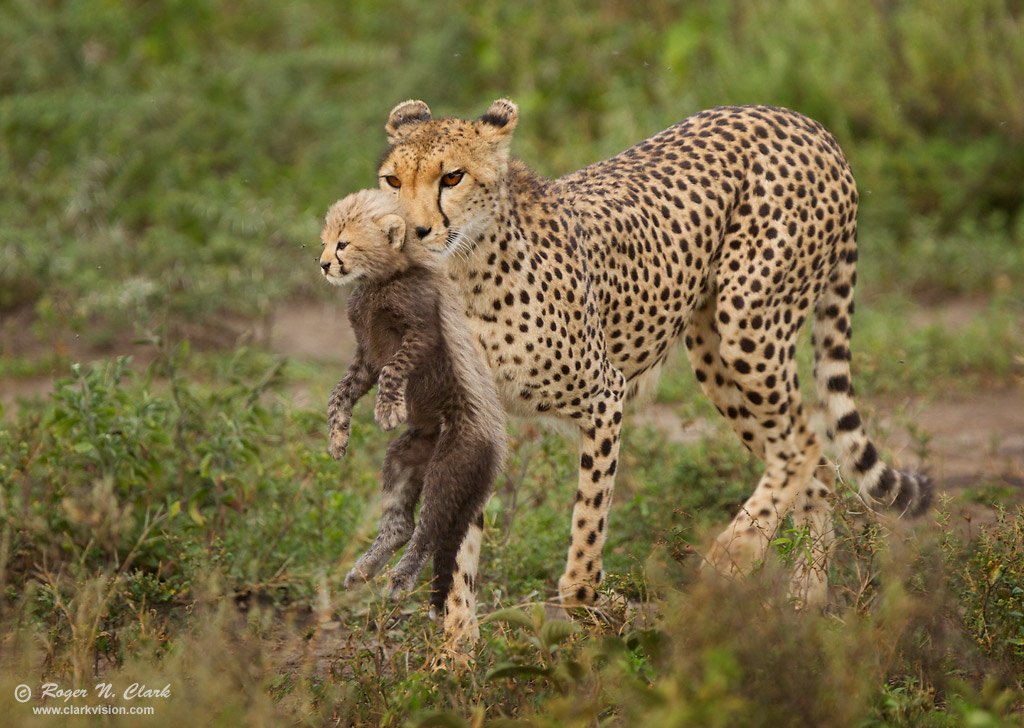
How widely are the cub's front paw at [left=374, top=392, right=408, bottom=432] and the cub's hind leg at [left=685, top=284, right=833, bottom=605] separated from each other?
1418 millimetres

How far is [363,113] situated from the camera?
27.5 ft

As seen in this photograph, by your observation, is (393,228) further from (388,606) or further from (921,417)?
(921,417)

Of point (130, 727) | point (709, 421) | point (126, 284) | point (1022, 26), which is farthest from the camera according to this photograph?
point (1022, 26)

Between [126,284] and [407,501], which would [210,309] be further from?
[407,501]

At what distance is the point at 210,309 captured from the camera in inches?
247

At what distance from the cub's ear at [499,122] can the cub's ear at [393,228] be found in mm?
471

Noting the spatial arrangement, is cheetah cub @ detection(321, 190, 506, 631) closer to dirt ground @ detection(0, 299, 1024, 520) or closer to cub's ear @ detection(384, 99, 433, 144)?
cub's ear @ detection(384, 99, 433, 144)

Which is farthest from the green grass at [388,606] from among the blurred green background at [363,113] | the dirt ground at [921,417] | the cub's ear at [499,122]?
the blurred green background at [363,113]

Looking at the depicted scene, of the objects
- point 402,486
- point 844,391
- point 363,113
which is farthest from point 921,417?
point 363,113

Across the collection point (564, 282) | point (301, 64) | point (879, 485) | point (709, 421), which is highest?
point (301, 64)

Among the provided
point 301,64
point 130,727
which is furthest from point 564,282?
point 301,64

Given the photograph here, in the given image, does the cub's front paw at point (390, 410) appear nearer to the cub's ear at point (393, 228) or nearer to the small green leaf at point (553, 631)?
the cub's ear at point (393, 228)

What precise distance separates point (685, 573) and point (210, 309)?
405cm

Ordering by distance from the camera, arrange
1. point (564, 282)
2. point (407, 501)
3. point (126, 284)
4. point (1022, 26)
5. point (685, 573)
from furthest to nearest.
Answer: point (1022, 26), point (126, 284), point (564, 282), point (407, 501), point (685, 573)
